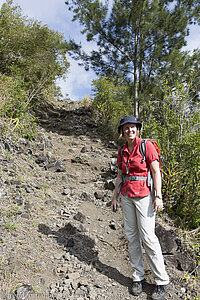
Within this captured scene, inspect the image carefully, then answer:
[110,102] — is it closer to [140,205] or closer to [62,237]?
[62,237]

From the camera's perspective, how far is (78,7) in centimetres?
805

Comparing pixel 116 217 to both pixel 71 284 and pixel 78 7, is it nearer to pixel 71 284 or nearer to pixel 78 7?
pixel 71 284

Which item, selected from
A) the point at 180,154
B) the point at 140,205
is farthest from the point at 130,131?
the point at 180,154

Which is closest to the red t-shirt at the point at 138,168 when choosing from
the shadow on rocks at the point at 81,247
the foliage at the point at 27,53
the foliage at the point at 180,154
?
the shadow on rocks at the point at 81,247

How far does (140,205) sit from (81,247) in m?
1.36

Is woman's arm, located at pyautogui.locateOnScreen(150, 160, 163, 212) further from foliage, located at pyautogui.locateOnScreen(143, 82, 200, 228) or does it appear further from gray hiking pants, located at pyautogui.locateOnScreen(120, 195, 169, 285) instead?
foliage, located at pyautogui.locateOnScreen(143, 82, 200, 228)

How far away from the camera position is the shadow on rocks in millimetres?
2726

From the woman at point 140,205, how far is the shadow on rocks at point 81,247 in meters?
0.34

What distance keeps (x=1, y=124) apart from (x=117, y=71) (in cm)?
541

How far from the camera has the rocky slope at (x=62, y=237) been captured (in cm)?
240

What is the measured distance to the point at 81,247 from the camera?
125 inches

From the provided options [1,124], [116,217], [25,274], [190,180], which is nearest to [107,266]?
[25,274]

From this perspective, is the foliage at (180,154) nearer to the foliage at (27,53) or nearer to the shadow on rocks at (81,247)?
the shadow on rocks at (81,247)

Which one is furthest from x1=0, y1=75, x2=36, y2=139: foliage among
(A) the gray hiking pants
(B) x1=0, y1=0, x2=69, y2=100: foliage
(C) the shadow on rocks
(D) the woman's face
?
(A) the gray hiking pants
